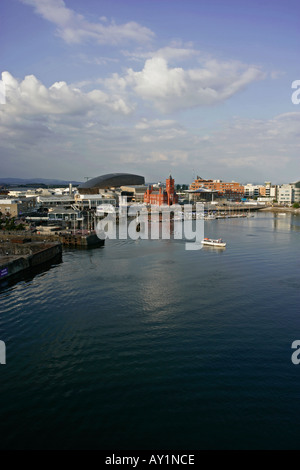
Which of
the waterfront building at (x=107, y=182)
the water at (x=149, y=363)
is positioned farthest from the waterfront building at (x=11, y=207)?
the waterfront building at (x=107, y=182)

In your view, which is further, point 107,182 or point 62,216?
point 107,182

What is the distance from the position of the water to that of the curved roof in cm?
7267

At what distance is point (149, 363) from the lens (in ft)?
31.1

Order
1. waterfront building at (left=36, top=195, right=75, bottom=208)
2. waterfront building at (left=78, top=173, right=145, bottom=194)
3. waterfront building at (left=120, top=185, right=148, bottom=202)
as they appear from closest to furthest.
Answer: waterfront building at (left=36, top=195, right=75, bottom=208) < waterfront building at (left=120, top=185, right=148, bottom=202) < waterfront building at (left=78, top=173, right=145, bottom=194)

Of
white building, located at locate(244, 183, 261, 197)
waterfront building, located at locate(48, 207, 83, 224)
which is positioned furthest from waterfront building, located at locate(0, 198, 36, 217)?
white building, located at locate(244, 183, 261, 197)

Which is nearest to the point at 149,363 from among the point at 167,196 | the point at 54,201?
the point at 54,201

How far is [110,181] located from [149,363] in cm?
8514

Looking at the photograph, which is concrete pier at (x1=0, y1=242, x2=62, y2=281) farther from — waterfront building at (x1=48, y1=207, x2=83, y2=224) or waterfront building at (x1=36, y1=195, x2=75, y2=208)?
waterfront building at (x1=36, y1=195, x2=75, y2=208)

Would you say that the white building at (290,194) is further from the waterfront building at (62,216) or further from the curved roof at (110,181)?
the waterfront building at (62,216)

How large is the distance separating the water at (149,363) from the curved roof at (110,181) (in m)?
72.7

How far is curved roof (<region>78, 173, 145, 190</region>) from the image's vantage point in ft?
292

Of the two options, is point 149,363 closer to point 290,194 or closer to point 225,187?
point 290,194
